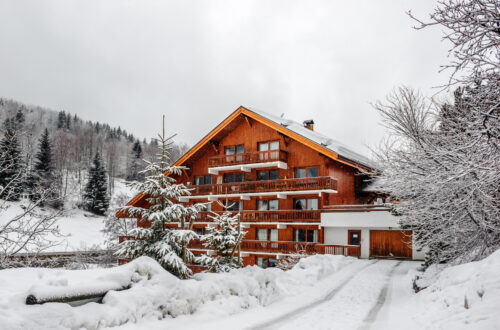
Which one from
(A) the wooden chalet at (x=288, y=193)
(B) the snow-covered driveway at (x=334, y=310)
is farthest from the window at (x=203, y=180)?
(B) the snow-covered driveway at (x=334, y=310)

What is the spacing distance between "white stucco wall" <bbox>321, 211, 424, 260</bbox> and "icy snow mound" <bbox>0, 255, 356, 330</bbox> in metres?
15.3

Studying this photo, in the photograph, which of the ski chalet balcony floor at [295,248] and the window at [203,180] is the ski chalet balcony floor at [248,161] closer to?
the window at [203,180]

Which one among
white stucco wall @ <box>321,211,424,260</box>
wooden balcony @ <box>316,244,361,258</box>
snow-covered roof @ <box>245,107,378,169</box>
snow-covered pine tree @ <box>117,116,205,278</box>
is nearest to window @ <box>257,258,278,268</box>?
white stucco wall @ <box>321,211,424,260</box>

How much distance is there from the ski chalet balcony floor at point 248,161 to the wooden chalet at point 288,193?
9 cm

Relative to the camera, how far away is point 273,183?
1141 inches

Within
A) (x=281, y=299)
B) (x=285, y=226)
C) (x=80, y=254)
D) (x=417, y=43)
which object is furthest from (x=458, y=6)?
(x=80, y=254)

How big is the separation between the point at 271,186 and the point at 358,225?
303 inches

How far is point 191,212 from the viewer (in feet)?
40.8

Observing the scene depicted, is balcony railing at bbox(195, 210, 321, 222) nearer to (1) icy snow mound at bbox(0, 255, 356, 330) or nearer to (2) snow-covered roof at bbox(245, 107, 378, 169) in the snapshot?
(2) snow-covered roof at bbox(245, 107, 378, 169)

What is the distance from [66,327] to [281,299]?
7.15 meters

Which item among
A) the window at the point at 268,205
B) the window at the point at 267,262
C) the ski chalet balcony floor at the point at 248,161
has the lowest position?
the window at the point at 267,262

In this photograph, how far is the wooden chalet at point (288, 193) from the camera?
85.5 feet

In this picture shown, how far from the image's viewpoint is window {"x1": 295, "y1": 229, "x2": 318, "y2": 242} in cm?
2791

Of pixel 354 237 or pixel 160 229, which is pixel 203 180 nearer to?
pixel 354 237
